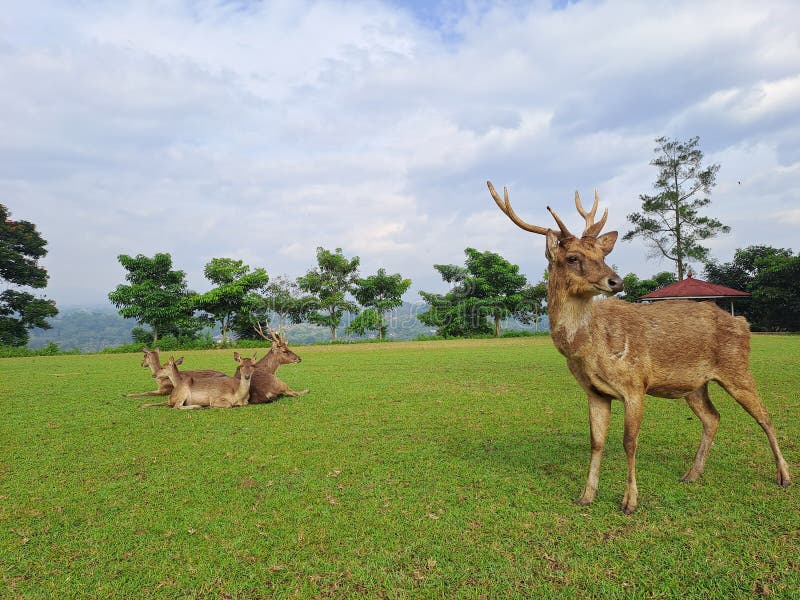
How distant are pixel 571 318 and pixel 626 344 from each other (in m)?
0.54

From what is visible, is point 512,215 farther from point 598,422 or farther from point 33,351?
point 33,351

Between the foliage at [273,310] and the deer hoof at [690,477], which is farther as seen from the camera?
the foliage at [273,310]

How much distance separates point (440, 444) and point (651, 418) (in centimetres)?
351

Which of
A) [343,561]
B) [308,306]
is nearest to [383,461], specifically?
[343,561]

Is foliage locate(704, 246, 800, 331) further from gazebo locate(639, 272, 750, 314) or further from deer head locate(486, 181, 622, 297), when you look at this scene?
deer head locate(486, 181, 622, 297)

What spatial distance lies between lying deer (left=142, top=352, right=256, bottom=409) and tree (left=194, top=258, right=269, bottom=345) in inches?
988

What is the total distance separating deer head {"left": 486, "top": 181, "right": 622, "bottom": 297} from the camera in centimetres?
343

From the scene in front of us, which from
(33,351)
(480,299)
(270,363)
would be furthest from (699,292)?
(33,351)

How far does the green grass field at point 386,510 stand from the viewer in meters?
2.72

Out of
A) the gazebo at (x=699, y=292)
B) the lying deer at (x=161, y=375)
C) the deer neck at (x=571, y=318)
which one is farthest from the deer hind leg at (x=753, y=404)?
the gazebo at (x=699, y=292)

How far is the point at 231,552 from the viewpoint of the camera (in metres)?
3.05

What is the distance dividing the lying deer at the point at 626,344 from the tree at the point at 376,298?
3149cm

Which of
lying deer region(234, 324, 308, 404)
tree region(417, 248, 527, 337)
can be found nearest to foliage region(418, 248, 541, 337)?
tree region(417, 248, 527, 337)

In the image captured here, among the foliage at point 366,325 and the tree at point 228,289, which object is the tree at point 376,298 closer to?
the foliage at point 366,325
